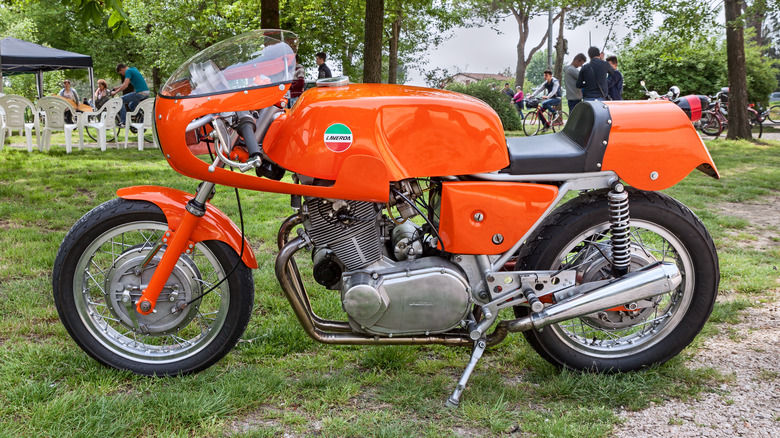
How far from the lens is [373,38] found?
8836mm

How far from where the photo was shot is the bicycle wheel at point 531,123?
1686cm

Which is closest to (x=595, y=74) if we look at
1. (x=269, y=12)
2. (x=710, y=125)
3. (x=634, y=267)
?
(x=269, y=12)

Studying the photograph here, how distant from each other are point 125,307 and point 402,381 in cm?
134

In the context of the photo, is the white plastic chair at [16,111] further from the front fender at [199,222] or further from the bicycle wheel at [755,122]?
the bicycle wheel at [755,122]

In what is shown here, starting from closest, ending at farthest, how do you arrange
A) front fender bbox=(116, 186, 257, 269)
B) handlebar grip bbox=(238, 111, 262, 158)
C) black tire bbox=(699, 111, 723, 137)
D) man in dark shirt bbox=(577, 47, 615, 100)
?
handlebar grip bbox=(238, 111, 262, 158), front fender bbox=(116, 186, 257, 269), man in dark shirt bbox=(577, 47, 615, 100), black tire bbox=(699, 111, 723, 137)

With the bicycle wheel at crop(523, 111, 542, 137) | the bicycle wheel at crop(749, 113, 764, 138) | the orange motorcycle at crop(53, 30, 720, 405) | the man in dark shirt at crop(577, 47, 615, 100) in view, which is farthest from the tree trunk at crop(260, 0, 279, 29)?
the bicycle wheel at crop(749, 113, 764, 138)

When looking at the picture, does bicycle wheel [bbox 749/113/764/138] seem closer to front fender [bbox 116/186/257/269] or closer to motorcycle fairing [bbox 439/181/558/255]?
motorcycle fairing [bbox 439/181/558/255]

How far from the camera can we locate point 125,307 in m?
2.83

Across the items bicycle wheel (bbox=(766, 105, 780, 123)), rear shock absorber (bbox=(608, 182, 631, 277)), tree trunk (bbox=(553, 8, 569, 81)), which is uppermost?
tree trunk (bbox=(553, 8, 569, 81))

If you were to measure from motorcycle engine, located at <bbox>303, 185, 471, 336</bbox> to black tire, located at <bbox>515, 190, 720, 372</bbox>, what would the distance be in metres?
0.41

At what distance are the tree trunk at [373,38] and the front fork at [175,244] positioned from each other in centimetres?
647

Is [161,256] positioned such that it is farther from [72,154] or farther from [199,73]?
[72,154]

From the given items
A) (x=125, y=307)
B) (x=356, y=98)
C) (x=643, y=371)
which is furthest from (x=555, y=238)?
(x=125, y=307)

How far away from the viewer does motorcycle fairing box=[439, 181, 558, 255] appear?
8.34ft
